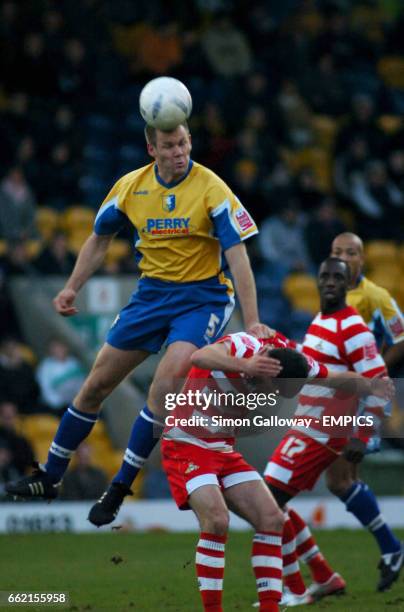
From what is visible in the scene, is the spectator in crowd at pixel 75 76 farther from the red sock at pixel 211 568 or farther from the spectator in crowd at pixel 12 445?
the red sock at pixel 211 568

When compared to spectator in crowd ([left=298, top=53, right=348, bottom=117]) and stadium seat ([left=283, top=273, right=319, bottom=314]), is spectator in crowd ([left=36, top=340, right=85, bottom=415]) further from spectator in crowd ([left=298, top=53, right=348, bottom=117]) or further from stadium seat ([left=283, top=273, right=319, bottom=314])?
spectator in crowd ([left=298, top=53, right=348, bottom=117])

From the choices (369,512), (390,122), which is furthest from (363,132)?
(369,512)

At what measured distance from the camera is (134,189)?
8.16 m

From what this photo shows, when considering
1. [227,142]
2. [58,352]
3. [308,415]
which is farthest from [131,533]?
[227,142]

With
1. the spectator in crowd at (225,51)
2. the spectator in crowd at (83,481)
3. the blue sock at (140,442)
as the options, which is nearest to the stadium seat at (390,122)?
the spectator in crowd at (225,51)

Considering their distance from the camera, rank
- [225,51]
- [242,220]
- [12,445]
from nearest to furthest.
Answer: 1. [242,220]
2. [12,445]
3. [225,51]

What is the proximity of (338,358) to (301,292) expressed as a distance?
7399 mm

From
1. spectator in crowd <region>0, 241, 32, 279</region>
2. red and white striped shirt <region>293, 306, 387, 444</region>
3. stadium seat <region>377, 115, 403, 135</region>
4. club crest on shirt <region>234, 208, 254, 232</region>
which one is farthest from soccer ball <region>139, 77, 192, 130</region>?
stadium seat <region>377, 115, 403, 135</region>

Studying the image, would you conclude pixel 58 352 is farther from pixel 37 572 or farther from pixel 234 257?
pixel 234 257

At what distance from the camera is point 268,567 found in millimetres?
7359

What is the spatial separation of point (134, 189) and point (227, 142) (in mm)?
9088

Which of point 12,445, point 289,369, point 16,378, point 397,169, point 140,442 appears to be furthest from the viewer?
point 397,169

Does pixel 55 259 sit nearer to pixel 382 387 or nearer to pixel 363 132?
pixel 363 132

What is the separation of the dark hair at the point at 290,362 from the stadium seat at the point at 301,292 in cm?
909
